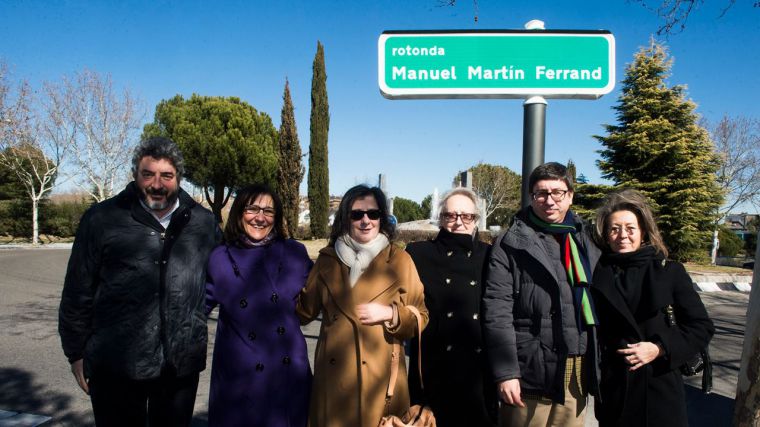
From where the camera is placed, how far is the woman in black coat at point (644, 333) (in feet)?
6.69

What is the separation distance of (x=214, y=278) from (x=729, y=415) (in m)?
4.29

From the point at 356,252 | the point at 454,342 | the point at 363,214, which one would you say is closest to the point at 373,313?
the point at 356,252

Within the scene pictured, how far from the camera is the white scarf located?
2271mm

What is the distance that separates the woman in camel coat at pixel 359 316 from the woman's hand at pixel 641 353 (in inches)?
36.6

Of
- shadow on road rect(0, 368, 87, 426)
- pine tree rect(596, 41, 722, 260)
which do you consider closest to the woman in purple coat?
shadow on road rect(0, 368, 87, 426)

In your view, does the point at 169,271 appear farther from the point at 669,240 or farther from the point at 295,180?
the point at 295,180

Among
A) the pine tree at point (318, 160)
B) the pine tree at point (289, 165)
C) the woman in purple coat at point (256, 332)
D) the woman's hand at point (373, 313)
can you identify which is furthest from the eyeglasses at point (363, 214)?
the pine tree at point (289, 165)

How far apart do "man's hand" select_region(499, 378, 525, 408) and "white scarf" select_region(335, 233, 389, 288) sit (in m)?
0.85

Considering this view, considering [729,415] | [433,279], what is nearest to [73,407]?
[433,279]

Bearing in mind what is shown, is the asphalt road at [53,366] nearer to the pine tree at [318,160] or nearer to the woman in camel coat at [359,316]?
the woman in camel coat at [359,316]

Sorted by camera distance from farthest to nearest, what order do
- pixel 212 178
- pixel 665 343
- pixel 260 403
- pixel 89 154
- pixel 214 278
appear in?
pixel 212 178 → pixel 89 154 → pixel 214 278 → pixel 260 403 → pixel 665 343

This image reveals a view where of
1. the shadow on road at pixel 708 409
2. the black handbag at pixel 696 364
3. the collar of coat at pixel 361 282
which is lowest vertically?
the shadow on road at pixel 708 409

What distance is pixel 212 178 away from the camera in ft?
107

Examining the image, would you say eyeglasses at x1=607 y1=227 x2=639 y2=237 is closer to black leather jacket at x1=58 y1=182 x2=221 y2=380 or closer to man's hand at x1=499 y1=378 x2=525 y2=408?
man's hand at x1=499 y1=378 x2=525 y2=408
